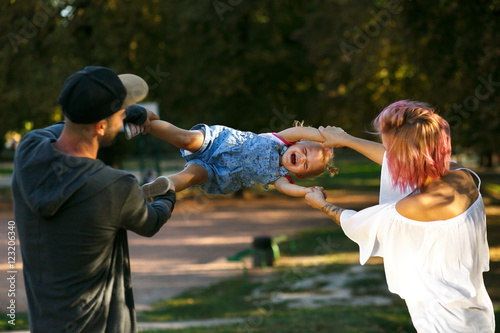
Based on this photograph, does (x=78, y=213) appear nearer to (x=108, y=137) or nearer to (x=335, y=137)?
(x=108, y=137)

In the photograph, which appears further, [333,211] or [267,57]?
[267,57]

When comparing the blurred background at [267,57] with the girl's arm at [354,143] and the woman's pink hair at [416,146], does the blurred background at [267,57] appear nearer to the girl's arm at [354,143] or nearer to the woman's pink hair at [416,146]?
the girl's arm at [354,143]

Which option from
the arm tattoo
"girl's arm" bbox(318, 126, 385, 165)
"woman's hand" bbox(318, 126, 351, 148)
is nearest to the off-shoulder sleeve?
the arm tattoo

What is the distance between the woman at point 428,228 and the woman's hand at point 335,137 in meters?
0.58

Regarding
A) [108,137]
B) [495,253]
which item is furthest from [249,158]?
[495,253]

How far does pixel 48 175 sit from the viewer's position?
103 inches

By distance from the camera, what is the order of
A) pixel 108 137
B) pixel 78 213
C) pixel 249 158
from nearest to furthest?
1. pixel 78 213
2. pixel 108 137
3. pixel 249 158

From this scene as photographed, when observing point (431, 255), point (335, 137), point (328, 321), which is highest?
point (335, 137)

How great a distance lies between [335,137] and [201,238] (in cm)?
1476

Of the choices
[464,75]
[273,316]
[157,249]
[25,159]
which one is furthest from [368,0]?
[25,159]

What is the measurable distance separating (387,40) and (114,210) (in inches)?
533

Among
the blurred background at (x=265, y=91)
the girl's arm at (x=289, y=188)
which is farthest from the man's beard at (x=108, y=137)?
the blurred background at (x=265, y=91)

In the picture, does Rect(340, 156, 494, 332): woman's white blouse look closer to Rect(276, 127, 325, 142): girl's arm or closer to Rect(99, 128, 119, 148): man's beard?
Rect(276, 127, 325, 142): girl's arm

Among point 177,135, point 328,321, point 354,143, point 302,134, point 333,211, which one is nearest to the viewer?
point 333,211
